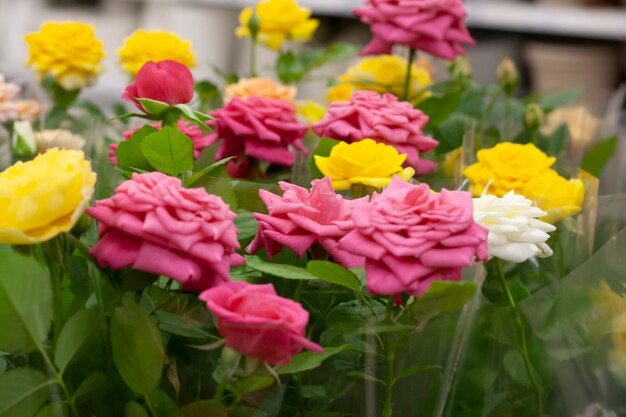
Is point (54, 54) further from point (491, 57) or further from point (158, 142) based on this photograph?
point (491, 57)

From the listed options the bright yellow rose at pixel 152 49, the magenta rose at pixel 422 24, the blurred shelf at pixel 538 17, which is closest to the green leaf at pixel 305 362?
the magenta rose at pixel 422 24

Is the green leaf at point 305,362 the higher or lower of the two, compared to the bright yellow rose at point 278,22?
lower

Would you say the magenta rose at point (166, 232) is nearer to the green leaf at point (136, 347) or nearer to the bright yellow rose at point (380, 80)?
the green leaf at point (136, 347)

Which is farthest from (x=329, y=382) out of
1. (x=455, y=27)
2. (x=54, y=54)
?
(x=54, y=54)

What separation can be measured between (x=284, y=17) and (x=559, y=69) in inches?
62.0

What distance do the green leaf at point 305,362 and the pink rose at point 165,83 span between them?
17cm

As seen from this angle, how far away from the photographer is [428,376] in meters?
0.46

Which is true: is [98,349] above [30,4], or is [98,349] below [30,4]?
above

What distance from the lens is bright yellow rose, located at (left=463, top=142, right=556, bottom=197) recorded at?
0.64m

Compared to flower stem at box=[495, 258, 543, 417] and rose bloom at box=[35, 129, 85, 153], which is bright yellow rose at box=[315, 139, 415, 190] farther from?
rose bloom at box=[35, 129, 85, 153]

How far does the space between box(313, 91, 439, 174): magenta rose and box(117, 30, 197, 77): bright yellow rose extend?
275mm

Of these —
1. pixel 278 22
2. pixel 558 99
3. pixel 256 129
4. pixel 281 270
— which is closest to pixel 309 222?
pixel 281 270

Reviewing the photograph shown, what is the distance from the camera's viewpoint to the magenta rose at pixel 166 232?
0.37 meters

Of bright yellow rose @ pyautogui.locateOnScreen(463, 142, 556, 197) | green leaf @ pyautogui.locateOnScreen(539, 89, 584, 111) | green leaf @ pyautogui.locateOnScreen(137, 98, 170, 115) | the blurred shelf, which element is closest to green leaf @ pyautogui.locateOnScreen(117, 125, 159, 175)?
green leaf @ pyautogui.locateOnScreen(137, 98, 170, 115)
